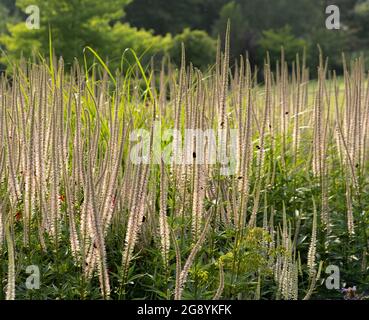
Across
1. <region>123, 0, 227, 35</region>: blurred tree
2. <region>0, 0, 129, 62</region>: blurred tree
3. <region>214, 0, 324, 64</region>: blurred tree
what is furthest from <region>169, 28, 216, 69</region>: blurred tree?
<region>123, 0, 227, 35</region>: blurred tree

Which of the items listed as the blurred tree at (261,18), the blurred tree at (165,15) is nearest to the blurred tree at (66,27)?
the blurred tree at (261,18)

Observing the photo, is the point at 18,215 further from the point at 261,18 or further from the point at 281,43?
the point at 261,18

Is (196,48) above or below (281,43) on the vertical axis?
below

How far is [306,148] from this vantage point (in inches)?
263

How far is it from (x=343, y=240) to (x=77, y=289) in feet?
6.61

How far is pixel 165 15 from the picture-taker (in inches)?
1850

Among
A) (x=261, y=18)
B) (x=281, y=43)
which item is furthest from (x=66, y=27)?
(x=261, y=18)

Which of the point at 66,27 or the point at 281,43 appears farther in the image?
the point at 281,43

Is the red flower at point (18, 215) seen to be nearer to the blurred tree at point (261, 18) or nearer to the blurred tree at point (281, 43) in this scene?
the blurred tree at point (281, 43)

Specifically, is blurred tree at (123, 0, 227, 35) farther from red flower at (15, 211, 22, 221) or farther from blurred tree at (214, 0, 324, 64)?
red flower at (15, 211, 22, 221)

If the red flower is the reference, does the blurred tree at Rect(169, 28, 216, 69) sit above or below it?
above

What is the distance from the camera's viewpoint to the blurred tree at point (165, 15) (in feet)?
155

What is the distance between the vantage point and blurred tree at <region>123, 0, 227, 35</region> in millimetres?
47156

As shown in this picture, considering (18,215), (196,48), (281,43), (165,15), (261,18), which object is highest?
(261,18)
